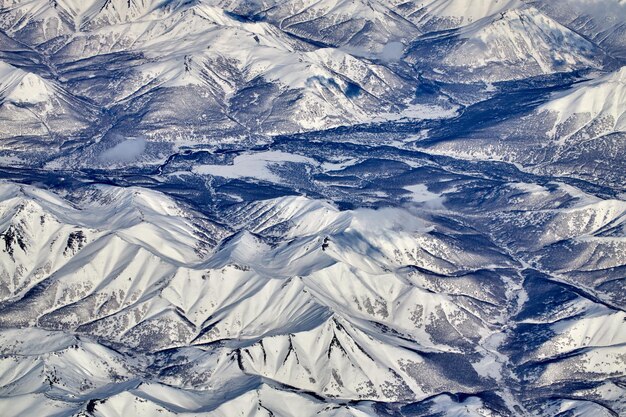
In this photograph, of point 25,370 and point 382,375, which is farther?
Answer: point 382,375

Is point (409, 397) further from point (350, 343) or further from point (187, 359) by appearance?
point (187, 359)

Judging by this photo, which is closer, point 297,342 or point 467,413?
point 467,413

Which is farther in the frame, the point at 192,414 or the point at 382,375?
the point at 382,375

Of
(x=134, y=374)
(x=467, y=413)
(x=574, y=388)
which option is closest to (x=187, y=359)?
(x=134, y=374)

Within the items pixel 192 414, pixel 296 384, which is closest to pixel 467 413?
pixel 296 384

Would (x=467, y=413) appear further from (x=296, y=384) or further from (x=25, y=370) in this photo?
(x=25, y=370)

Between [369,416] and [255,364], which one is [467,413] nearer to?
[369,416]

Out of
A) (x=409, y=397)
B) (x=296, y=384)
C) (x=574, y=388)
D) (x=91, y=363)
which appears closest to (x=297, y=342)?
(x=296, y=384)
